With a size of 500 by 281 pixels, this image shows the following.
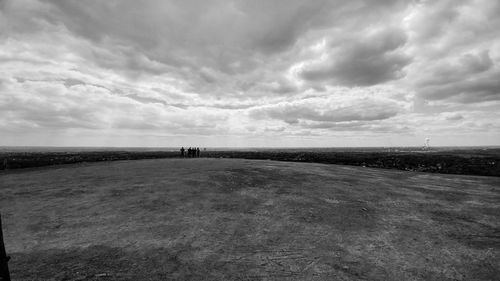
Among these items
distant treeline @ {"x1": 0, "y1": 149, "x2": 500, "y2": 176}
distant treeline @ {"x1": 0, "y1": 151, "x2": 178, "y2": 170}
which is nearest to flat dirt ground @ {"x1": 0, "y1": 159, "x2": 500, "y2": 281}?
distant treeline @ {"x1": 0, "y1": 151, "x2": 178, "y2": 170}

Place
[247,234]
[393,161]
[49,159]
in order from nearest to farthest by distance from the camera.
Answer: [247,234] → [393,161] → [49,159]

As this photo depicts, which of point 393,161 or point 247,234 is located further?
point 393,161

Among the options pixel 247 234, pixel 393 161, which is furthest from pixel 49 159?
pixel 393 161

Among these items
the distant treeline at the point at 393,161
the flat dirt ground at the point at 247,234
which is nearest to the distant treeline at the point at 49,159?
the distant treeline at the point at 393,161

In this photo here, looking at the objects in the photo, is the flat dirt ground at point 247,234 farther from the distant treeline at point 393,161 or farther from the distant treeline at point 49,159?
the distant treeline at point 393,161

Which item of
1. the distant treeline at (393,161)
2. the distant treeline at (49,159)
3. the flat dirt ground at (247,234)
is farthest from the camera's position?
the distant treeline at (49,159)

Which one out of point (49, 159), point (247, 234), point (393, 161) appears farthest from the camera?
point (49, 159)

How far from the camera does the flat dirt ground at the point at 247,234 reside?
5.46 metres

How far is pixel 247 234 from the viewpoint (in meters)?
7.38

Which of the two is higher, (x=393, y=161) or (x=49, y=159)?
(x=49, y=159)

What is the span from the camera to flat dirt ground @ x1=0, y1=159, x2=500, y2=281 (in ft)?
17.9

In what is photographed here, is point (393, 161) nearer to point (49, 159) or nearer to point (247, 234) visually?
point (247, 234)

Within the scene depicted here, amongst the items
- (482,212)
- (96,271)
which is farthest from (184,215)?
(482,212)

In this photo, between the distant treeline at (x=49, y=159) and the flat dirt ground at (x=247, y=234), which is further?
the distant treeline at (x=49, y=159)
